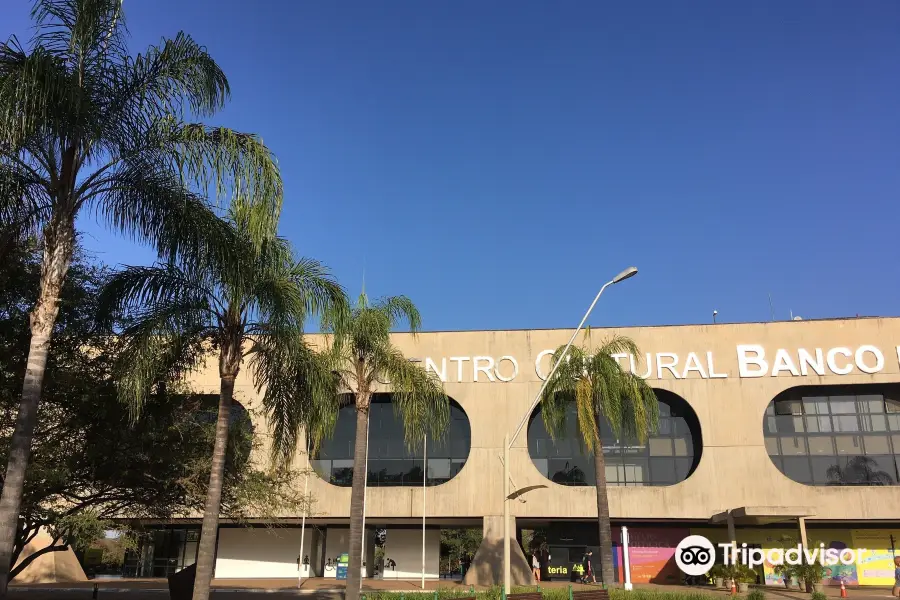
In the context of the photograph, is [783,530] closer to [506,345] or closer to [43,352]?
[506,345]

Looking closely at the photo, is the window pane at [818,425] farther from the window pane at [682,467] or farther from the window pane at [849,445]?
the window pane at [682,467]

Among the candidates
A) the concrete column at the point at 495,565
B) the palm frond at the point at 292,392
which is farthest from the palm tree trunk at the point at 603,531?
the palm frond at the point at 292,392

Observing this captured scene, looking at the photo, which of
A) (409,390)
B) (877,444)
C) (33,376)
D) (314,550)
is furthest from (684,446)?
(33,376)

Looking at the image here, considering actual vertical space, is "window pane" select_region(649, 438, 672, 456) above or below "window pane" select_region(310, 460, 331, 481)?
above

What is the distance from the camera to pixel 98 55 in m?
11.8

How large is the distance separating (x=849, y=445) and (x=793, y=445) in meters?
2.74

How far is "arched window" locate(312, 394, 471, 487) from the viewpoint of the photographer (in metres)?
38.9

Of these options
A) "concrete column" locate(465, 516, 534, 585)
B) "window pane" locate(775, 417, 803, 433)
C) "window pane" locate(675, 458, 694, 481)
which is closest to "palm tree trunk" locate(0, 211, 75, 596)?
"concrete column" locate(465, 516, 534, 585)

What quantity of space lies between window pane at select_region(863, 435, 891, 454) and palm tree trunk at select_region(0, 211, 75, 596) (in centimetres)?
3821

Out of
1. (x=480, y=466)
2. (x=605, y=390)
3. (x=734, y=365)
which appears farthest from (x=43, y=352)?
(x=734, y=365)

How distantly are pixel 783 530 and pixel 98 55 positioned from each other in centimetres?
3876

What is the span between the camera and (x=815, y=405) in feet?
123

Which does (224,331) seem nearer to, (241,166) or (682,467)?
(241,166)

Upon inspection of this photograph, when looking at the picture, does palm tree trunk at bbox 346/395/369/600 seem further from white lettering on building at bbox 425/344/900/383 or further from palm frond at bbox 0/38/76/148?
white lettering on building at bbox 425/344/900/383
